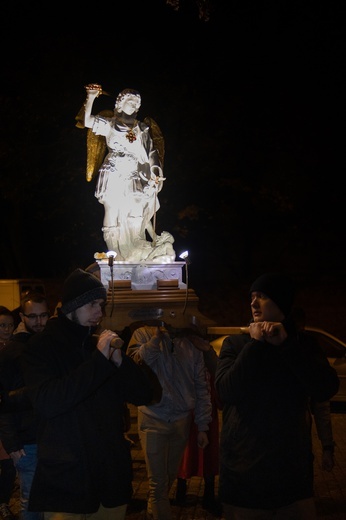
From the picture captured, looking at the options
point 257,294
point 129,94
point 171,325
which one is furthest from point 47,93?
point 257,294

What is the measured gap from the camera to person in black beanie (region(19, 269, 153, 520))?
3.21 m

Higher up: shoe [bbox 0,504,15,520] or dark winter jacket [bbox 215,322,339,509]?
dark winter jacket [bbox 215,322,339,509]

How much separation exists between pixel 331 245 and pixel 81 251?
8.69m

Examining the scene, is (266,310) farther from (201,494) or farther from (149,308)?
(201,494)

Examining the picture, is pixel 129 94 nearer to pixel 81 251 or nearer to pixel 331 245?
pixel 81 251

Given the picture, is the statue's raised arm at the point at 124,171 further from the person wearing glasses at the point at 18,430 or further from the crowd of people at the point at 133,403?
the crowd of people at the point at 133,403

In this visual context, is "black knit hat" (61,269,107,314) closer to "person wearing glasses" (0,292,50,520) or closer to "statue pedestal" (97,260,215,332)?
"person wearing glasses" (0,292,50,520)

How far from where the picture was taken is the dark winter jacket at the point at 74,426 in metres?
3.19

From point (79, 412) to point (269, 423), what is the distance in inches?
38.7

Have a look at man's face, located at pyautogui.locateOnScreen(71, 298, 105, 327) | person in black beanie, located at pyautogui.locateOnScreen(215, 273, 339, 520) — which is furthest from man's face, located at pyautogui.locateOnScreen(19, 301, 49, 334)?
person in black beanie, located at pyautogui.locateOnScreen(215, 273, 339, 520)

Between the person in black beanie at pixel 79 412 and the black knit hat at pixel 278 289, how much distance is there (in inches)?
33.5

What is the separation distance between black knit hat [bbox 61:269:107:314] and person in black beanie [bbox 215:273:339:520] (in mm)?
821

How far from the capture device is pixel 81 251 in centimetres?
2241

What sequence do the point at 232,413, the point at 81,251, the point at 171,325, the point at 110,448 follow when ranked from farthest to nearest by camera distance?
the point at 81,251 < the point at 171,325 < the point at 232,413 < the point at 110,448
